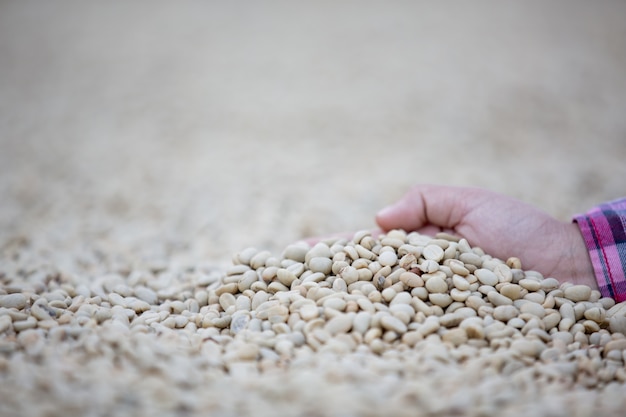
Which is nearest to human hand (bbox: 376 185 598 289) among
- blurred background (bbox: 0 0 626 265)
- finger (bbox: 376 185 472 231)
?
finger (bbox: 376 185 472 231)

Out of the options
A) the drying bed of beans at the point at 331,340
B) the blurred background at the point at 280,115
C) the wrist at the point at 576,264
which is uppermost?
the blurred background at the point at 280,115

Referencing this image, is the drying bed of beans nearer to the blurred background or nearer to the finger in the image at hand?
the finger

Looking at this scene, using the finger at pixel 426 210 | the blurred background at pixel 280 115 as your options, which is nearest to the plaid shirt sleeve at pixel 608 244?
the finger at pixel 426 210

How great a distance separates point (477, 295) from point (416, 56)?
337 centimetres

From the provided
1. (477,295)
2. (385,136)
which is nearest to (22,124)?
(385,136)

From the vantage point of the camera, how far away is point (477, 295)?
1.40m

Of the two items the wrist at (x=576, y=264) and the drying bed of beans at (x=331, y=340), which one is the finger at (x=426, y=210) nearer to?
the drying bed of beans at (x=331, y=340)

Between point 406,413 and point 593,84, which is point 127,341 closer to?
point 406,413

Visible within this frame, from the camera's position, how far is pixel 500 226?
167cm

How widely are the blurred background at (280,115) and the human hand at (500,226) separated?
64 centimetres

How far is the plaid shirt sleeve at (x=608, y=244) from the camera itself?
155 centimetres

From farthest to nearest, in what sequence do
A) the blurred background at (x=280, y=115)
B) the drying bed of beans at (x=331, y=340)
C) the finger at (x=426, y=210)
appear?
the blurred background at (x=280, y=115), the finger at (x=426, y=210), the drying bed of beans at (x=331, y=340)

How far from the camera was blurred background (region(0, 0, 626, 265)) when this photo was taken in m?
2.62

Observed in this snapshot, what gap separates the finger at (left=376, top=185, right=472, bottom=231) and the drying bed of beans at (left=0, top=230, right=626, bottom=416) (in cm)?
18
